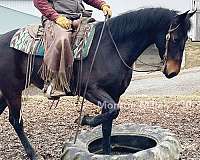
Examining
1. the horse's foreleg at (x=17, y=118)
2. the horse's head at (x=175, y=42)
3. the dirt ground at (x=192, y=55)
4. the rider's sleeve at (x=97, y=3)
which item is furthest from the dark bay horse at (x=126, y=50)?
the dirt ground at (x=192, y=55)

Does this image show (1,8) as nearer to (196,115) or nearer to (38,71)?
(196,115)

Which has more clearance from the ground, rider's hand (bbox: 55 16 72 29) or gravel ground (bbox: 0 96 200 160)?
rider's hand (bbox: 55 16 72 29)

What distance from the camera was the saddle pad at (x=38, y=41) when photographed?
14.1ft

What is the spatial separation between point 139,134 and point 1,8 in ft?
31.9

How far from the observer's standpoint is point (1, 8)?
44.7ft

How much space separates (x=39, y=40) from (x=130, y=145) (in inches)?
60.7

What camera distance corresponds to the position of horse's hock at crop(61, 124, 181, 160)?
410 cm

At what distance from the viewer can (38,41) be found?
4.59m

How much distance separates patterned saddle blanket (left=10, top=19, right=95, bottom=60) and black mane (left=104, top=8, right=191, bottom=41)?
0.81 ft

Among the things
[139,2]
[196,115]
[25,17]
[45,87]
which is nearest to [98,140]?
[45,87]

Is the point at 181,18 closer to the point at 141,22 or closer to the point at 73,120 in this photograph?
A: the point at 141,22

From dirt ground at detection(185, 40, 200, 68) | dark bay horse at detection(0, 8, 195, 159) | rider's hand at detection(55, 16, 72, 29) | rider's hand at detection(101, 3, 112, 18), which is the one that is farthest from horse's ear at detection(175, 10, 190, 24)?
dirt ground at detection(185, 40, 200, 68)

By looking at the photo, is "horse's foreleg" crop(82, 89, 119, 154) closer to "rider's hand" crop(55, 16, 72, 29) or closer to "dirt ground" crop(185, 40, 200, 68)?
"rider's hand" crop(55, 16, 72, 29)

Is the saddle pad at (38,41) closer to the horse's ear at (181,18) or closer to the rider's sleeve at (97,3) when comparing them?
the rider's sleeve at (97,3)
